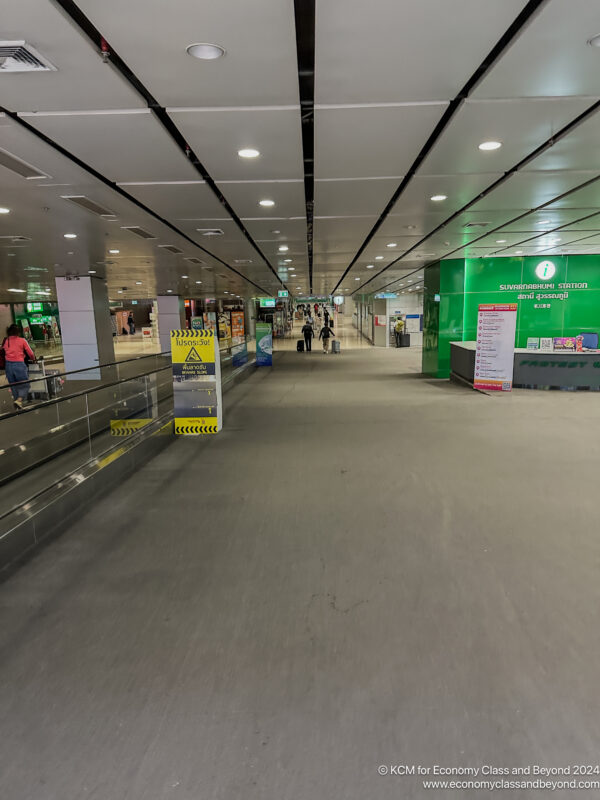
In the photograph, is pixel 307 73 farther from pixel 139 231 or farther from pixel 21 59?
pixel 139 231

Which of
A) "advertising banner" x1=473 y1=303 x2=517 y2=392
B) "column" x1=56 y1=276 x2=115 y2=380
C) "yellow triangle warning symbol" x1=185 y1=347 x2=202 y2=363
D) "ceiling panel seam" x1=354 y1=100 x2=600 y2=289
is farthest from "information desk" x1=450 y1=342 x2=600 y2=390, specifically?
"column" x1=56 y1=276 x2=115 y2=380

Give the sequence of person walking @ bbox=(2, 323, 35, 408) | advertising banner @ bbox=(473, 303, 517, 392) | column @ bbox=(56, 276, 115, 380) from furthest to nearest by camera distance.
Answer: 1. column @ bbox=(56, 276, 115, 380)
2. advertising banner @ bbox=(473, 303, 517, 392)
3. person walking @ bbox=(2, 323, 35, 408)

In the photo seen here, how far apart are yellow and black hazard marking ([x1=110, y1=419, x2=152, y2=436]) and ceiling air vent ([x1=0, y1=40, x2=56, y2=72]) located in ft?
13.2

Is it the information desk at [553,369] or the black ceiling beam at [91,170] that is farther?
the information desk at [553,369]

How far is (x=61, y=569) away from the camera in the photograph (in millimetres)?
3574

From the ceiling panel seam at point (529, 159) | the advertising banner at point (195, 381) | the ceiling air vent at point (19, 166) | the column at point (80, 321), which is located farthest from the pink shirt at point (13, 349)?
the ceiling panel seam at point (529, 159)

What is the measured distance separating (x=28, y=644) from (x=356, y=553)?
2.26 metres

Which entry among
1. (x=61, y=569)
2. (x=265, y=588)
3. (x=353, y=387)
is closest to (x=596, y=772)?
(x=265, y=588)

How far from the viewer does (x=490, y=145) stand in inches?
182

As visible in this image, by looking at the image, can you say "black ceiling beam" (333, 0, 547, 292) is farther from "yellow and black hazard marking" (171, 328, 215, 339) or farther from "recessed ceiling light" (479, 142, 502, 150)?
"yellow and black hazard marking" (171, 328, 215, 339)

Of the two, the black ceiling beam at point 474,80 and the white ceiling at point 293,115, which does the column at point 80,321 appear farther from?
the black ceiling beam at point 474,80

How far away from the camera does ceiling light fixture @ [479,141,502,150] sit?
4571 millimetres

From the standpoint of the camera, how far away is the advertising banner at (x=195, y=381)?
7605 millimetres

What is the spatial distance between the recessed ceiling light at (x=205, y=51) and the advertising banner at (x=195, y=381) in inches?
188
